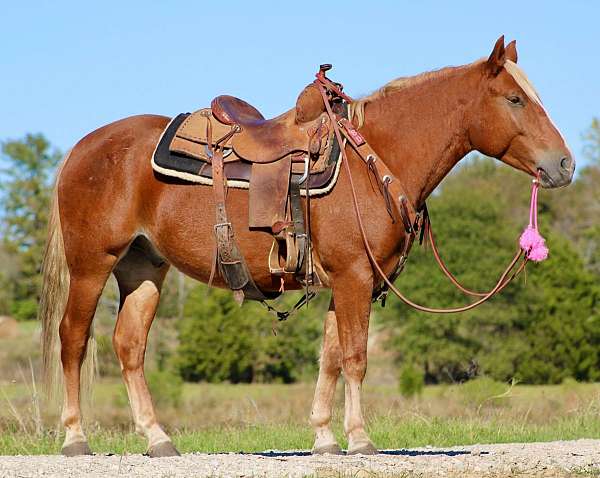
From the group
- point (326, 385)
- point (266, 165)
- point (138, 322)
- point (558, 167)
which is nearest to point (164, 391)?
point (138, 322)

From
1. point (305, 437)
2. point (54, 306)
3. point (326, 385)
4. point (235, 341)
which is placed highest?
point (54, 306)

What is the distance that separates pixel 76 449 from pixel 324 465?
7.22 feet

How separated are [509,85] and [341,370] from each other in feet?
7.68

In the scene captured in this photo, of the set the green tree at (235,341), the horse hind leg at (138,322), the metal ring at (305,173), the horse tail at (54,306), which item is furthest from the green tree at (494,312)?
the metal ring at (305,173)

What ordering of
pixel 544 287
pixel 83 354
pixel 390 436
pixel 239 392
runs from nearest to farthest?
1. pixel 83 354
2. pixel 390 436
3. pixel 239 392
4. pixel 544 287

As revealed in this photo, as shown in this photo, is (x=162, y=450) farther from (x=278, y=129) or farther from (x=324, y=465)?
(x=278, y=129)

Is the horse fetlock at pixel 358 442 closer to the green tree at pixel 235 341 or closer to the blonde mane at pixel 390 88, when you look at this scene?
the blonde mane at pixel 390 88

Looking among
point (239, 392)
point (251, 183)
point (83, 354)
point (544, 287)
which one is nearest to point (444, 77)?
point (251, 183)

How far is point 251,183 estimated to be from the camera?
7191 millimetres

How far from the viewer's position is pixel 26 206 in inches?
2635

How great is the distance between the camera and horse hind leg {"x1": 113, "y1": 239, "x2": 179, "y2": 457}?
25.1 ft

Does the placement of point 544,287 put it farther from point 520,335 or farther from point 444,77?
point 444,77

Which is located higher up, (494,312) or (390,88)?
(390,88)

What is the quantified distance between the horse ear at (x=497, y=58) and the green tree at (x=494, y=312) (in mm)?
44918
